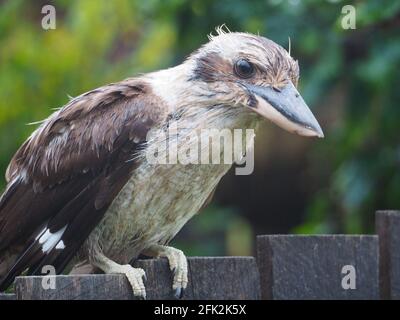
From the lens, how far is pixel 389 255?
378 centimetres

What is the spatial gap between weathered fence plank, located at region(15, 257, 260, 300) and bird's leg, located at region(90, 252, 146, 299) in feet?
0.11

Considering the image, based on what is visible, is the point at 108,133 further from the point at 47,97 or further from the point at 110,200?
the point at 47,97

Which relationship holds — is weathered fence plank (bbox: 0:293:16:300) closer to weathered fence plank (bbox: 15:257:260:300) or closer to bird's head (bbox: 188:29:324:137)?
weathered fence plank (bbox: 15:257:260:300)

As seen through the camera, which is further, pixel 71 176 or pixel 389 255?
pixel 71 176

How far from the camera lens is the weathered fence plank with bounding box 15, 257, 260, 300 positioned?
3.22 metres

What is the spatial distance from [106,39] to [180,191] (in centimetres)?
387

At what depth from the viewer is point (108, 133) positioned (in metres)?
4.26

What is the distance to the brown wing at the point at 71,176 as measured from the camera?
13.6 feet

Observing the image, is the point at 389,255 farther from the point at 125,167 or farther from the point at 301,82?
the point at 301,82

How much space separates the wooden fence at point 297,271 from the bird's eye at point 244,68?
92 cm

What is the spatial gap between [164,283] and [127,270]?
20 centimetres

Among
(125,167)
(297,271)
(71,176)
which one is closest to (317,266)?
(297,271)

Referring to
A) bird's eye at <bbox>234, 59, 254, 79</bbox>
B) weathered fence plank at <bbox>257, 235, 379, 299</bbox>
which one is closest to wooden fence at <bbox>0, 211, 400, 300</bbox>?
weathered fence plank at <bbox>257, 235, 379, 299</bbox>
